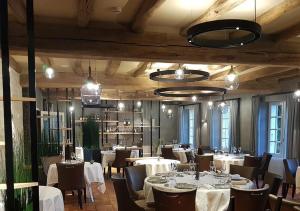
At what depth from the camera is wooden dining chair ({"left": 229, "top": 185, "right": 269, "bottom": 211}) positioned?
11.3 ft

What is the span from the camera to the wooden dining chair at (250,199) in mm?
3459

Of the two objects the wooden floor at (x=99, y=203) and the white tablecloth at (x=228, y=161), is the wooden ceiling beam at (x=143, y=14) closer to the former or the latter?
the wooden floor at (x=99, y=203)

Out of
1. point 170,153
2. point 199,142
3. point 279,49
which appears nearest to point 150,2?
point 279,49

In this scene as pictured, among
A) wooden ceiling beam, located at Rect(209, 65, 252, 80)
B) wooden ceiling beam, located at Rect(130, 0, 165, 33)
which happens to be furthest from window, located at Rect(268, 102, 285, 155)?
Result: wooden ceiling beam, located at Rect(130, 0, 165, 33)

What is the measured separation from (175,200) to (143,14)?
81.4 inches

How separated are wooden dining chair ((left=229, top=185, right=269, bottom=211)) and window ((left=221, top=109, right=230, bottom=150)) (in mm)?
6660

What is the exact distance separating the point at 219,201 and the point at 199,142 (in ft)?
27.0

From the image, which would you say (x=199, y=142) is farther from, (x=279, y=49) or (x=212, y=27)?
(x=212, y=27)

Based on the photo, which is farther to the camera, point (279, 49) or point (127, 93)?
point (127, 93)

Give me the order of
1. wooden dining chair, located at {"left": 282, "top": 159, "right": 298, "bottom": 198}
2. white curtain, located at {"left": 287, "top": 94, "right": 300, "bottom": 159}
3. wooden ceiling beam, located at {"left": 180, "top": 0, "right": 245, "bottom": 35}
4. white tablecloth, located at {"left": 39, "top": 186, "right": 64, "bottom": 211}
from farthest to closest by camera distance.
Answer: white curtain, located at {"left": 287, "top": 94, "right": 300, "bottom": 159} < wooden dining chair, located at {"left": 282, "top": 159, "right": 298, "bottom": 198} < white tablecloth, located at {"left": 39, "top": 186, "right": 64, "bottom": 211} < wooden ceiling beam, located at {"left": 180, "top": 0, "right": 245, "bottom": 35}

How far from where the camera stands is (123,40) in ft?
11.8

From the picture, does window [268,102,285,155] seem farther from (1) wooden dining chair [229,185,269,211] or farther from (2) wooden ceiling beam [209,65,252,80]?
(1) wooden dining chair [229,185,269,211]

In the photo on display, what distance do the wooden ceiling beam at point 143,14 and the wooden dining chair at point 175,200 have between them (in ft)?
6.29

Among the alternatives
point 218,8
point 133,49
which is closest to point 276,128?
point 133,49
